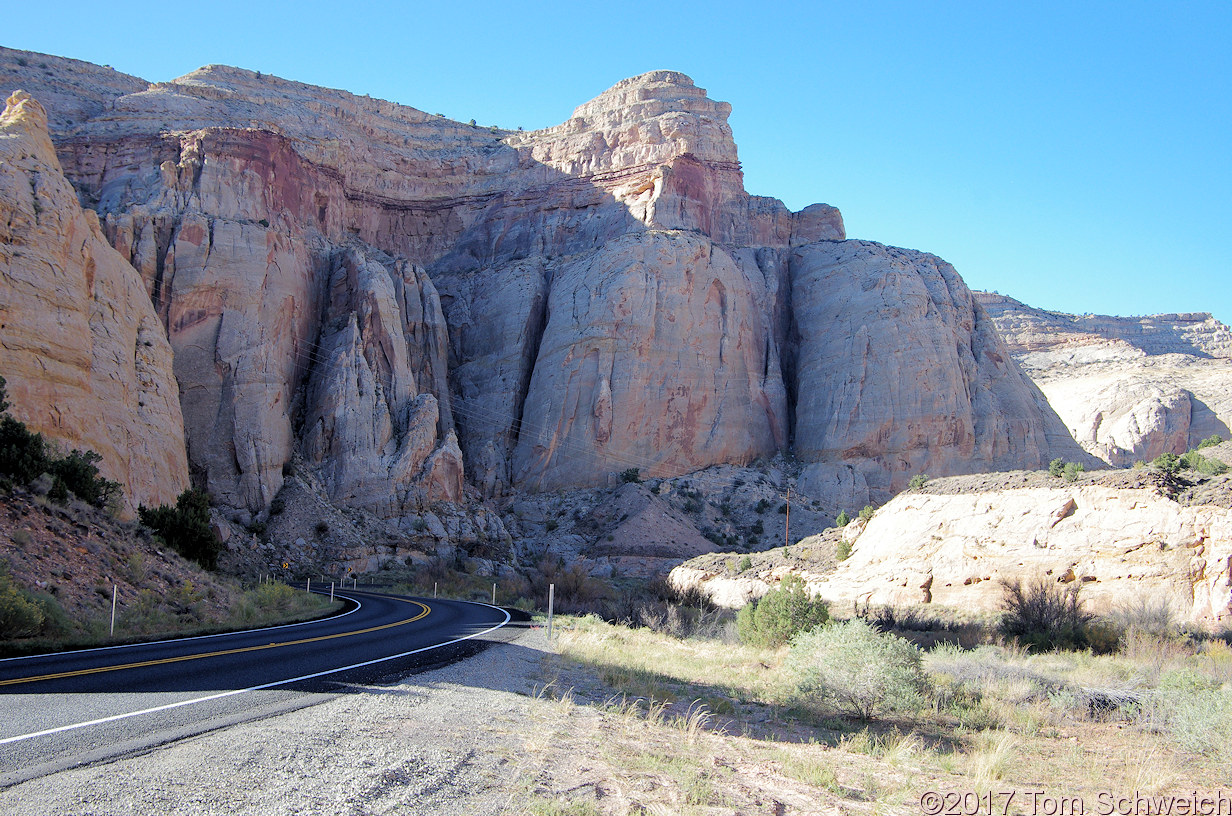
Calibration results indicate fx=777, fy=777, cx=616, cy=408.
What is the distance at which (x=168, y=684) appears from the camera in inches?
367

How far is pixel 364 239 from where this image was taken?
73.6 metres

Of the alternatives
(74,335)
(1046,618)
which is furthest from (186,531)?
(1046,618)

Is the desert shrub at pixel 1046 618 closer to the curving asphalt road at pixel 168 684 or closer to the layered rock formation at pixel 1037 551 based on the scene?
the layered rock formation at pixel 1037 551

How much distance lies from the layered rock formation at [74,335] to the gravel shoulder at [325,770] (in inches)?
1114

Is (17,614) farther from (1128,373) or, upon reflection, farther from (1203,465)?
(1128,373)

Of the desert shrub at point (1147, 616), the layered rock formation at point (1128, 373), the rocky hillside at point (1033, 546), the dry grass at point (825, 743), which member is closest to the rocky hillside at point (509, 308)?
the layered rock formation at point (1128, 373)

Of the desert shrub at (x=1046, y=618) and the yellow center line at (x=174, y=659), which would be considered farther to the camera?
the desert shrub at (x=1046, y=618)

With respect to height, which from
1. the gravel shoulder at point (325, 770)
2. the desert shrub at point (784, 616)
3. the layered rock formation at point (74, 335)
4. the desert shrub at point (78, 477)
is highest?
the layered rock formation at point (74, 335)

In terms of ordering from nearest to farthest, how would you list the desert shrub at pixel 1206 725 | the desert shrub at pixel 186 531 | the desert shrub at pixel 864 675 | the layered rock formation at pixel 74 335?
the desert shrub at pixel 1206 725
the desert shrub at pixel 864 675
the desert shrub at pixel 186 531
the layered rock formation at pixel 74 335

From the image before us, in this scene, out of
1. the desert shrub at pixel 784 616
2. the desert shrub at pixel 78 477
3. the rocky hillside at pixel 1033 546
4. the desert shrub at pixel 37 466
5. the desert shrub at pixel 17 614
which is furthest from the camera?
the rocky hillside at pixel 1033 546

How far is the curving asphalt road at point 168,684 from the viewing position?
6.48 meters

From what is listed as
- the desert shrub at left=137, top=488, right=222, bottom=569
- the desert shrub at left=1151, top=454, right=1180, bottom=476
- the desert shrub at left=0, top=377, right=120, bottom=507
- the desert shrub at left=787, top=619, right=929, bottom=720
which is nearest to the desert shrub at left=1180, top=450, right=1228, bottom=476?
the desert shrub at left=1151, top=454, right=1180, bottom=476

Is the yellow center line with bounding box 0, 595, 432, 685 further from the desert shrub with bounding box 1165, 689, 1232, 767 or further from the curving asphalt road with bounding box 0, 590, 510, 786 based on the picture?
the desert shrub with bounding box 1165, 689, 1232, 767

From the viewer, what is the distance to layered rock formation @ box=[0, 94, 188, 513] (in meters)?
30.7
